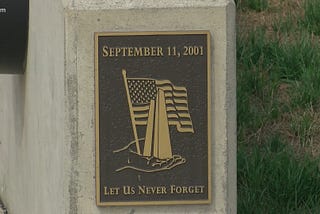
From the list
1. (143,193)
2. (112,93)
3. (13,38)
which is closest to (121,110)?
(112,93)

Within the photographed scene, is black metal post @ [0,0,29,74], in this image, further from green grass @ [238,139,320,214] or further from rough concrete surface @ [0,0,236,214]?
green grass @ [238,139,320,214]

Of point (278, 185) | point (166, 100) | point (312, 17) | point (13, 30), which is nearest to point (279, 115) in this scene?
point (278, 185)

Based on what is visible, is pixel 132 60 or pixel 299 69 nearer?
pixel 132 60

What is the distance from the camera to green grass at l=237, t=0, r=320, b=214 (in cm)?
641

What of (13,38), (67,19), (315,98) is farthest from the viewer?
(315,98)

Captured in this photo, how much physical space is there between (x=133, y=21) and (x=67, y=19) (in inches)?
11.7

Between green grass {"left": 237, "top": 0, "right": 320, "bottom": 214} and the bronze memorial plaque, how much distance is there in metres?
1.56

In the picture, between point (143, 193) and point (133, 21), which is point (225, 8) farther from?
point (143, 193)

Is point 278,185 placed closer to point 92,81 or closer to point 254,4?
point 92,81

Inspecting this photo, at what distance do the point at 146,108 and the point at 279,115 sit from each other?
101 inches

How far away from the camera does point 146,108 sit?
482 cm

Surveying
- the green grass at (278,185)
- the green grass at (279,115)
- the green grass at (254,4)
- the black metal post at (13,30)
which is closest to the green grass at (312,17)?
the green grass at (279,115)

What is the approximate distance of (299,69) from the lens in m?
7.48

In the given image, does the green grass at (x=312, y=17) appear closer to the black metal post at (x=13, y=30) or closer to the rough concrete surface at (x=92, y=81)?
the black metal post at (x=13, y=30)
